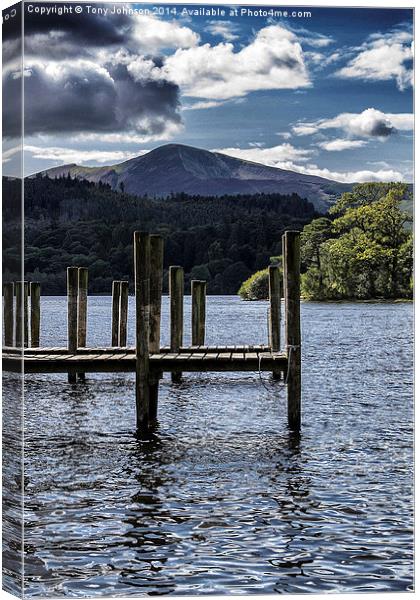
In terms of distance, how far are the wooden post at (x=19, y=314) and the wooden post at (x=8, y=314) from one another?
1.6 inches

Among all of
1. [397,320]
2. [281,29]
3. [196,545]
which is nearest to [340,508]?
[196,545]

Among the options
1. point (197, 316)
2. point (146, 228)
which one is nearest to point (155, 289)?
point (197, 316)

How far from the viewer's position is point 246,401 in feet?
51.4

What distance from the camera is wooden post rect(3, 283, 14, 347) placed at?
5465 millimetres

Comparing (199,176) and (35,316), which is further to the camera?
(199,176)

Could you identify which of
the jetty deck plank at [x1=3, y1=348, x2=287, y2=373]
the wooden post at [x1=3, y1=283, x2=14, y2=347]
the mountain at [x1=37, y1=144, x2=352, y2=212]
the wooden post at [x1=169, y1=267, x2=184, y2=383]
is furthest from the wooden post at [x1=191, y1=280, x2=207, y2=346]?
the wooden post at [x1=3, y1=283, x2=14, y2=347]

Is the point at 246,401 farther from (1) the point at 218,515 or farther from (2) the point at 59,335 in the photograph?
(2) the point at 59,335

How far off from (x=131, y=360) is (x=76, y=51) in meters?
3.61

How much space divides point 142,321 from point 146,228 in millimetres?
28722

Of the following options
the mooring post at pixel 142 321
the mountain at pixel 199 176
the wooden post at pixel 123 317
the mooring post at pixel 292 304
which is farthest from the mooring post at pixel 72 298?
the mountain at pixel 199 176

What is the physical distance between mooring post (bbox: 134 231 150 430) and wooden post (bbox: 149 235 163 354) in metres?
1.15

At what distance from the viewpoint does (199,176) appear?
1460 inches

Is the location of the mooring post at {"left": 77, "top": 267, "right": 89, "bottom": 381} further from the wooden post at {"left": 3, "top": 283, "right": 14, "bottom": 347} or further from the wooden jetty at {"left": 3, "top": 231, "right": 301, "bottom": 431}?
the wooden post at {"left": 3, "top": 283, "right": 14, "bottom": 347}

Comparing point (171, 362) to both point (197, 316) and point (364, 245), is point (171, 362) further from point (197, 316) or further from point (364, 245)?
point (364, 245)
